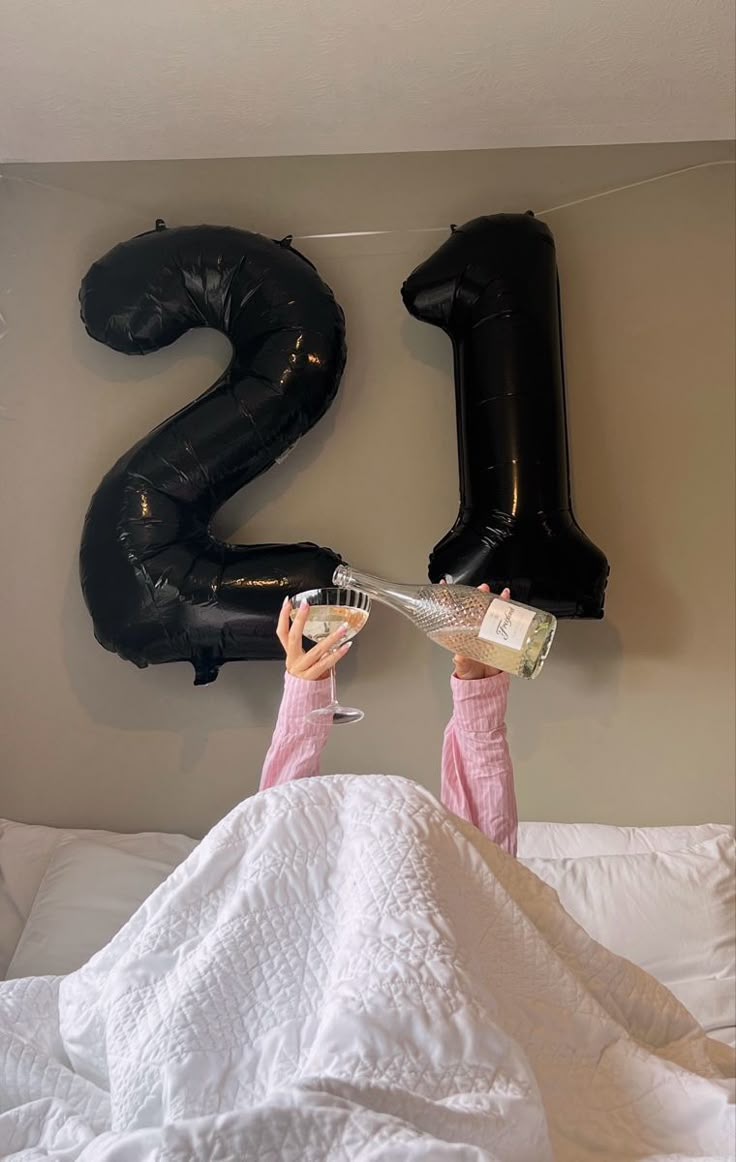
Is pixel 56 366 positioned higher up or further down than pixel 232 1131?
higher up

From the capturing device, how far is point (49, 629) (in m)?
A: 2.08

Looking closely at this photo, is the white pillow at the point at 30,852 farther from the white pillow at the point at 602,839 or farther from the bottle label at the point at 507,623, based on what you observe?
the bottle label at the point at 507,623

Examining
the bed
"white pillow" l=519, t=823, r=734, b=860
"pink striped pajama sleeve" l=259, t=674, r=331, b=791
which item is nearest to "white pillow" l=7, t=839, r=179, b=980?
the bed

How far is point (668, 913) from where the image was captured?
1.70m

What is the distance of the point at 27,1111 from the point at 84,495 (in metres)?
1.33

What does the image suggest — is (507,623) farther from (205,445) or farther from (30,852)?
(30,852)

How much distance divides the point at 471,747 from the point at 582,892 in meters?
0.42

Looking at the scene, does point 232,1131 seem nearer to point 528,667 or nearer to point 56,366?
point 528,667

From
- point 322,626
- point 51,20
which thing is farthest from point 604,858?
point 51,20

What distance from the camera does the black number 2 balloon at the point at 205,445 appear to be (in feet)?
6.06

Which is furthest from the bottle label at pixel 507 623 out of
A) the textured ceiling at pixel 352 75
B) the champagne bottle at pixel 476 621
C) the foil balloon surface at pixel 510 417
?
the textured ceiling at pixel 352 75

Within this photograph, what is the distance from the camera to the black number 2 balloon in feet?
6.06

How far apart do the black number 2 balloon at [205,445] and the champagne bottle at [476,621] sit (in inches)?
12.1

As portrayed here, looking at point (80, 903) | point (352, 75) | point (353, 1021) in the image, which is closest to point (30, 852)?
point (80, 903)
